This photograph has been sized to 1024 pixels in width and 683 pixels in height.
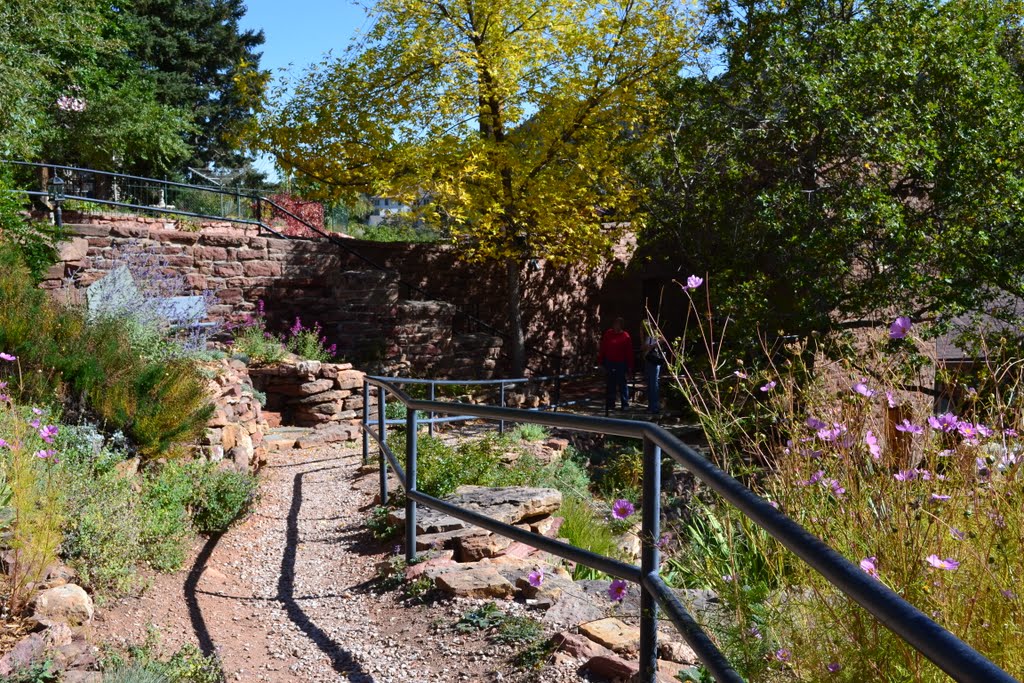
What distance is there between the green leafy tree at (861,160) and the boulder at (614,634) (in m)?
7.96

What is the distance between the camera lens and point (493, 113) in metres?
15.4

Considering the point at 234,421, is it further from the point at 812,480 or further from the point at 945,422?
the point at 945,422

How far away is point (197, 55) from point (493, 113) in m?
20.6

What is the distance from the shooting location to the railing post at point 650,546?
2.36 meters

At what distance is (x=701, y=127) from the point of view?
13.2 metres

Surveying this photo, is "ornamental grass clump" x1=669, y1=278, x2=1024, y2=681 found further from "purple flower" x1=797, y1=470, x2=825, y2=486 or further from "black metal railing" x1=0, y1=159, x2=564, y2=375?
"black metal railing" x1=0, y1=159, x2=564, y2=375

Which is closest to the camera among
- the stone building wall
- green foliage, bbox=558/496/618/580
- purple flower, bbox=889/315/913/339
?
purple flower, bbox=889/315/913/339

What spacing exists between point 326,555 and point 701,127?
9.71m

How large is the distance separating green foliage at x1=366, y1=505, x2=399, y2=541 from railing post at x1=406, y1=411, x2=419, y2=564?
82cm

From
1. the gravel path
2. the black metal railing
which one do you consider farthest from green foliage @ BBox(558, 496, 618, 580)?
the black metal railing

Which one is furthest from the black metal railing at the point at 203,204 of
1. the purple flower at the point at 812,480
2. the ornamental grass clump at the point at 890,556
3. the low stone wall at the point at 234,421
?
the ornamental grass clump at the point at 890,556

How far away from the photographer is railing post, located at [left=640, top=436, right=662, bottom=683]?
92.8 inches

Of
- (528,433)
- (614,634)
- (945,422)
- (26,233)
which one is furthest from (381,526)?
(26,233)

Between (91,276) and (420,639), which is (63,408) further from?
(91,276)
